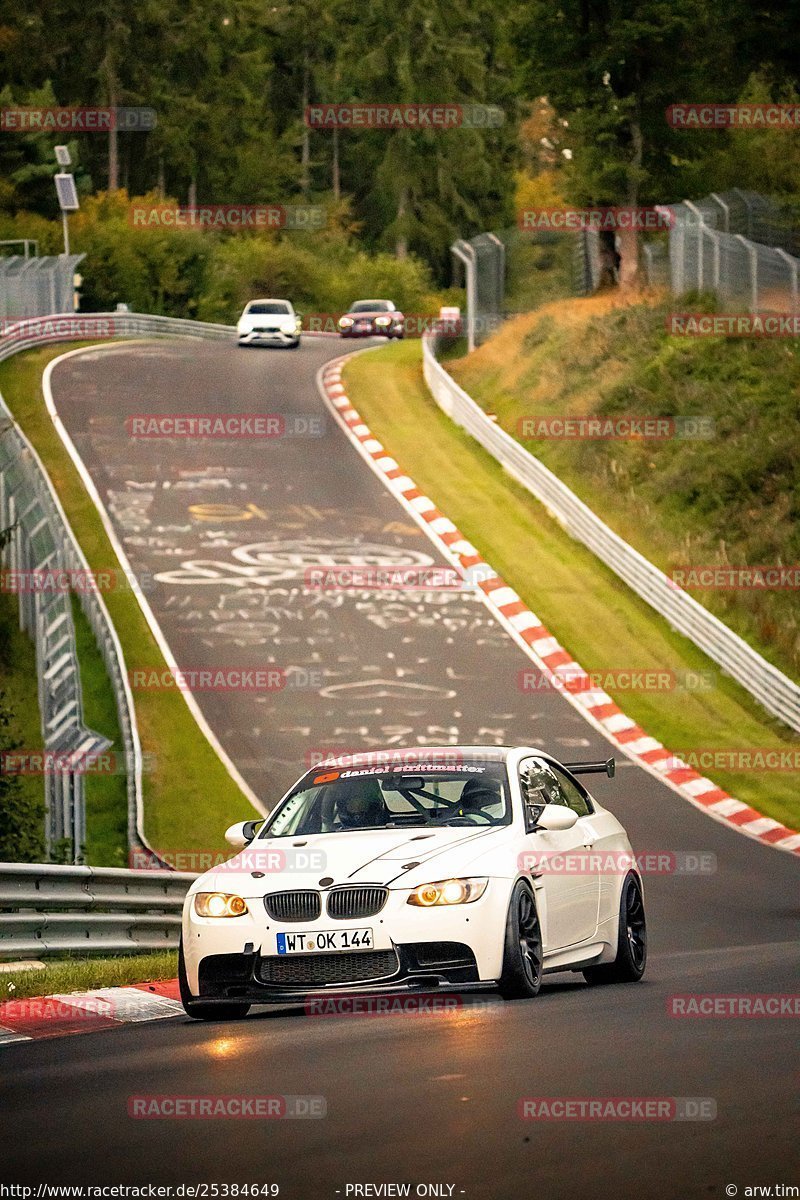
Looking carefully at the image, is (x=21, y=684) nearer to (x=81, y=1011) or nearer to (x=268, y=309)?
(x=81, y=1011)

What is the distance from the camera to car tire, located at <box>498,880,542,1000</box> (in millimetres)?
9742

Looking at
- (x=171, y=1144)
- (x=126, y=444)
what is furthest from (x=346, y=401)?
(x=171, y=1144)

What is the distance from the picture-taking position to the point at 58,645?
74.7 ft

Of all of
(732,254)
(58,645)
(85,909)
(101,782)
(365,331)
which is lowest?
(365,331)

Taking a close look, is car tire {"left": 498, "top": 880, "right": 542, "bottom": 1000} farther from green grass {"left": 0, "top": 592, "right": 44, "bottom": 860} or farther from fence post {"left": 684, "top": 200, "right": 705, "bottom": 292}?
fence post {"left": 684, "top": 200, "right": 705, "bottom": 292}

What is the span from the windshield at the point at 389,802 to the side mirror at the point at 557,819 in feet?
0.72

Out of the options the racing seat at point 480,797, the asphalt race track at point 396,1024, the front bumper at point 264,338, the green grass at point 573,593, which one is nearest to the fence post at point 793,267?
the green grass at point 573,593

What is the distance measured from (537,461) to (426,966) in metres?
27.4

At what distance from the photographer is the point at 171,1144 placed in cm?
617

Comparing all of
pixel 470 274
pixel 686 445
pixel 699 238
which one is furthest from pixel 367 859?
pixel 470 274

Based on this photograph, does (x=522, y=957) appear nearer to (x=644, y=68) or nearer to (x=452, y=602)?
(x=452, y=602)

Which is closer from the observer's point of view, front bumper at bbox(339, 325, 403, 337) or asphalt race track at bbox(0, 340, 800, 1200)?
asphalt race track at bbox(0, 340, 800, 1200)

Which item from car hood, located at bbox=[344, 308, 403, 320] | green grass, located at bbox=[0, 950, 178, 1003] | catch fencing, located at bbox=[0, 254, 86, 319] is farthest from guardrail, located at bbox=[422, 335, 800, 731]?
car hood, located at bbox=[344, 308, 403, 320]

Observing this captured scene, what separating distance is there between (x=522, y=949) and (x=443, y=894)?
531 mm
